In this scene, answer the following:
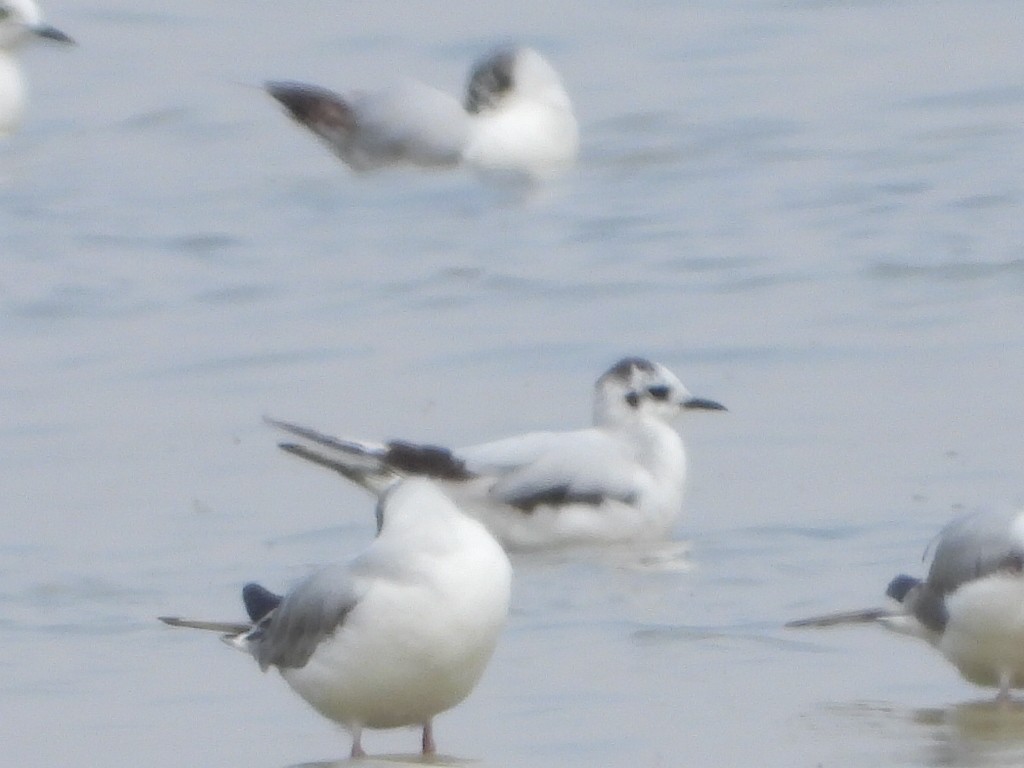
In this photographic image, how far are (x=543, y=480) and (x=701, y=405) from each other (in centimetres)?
80

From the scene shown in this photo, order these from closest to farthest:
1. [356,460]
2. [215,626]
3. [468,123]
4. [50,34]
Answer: [215,626], [356,460], [468,123], [50,34]

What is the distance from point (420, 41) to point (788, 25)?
279 cm

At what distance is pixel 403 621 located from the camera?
660 cm


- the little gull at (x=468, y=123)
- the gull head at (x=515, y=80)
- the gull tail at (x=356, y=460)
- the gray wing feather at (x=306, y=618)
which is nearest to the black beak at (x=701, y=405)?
the gull tail at (x=356, y=460)

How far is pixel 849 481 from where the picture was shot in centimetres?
966

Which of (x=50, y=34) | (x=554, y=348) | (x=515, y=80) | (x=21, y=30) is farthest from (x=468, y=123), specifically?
(x=554, y=348)

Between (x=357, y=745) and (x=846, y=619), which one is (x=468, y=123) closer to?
(x=846, y=619)

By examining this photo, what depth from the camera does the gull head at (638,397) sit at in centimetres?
1039

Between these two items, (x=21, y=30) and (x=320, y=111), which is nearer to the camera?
(x=320, y=111)

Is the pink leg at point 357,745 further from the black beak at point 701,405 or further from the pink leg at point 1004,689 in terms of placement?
the black beak at point 701,405

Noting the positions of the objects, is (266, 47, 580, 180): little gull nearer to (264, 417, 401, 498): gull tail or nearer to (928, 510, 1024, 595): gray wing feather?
(264, 417, 401, 498): gull tail

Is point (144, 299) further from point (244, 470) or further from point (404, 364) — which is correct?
point (244, 470)

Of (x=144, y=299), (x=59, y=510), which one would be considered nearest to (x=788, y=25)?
(x=144, y=299)

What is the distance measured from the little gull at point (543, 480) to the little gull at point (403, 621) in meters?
2.65
